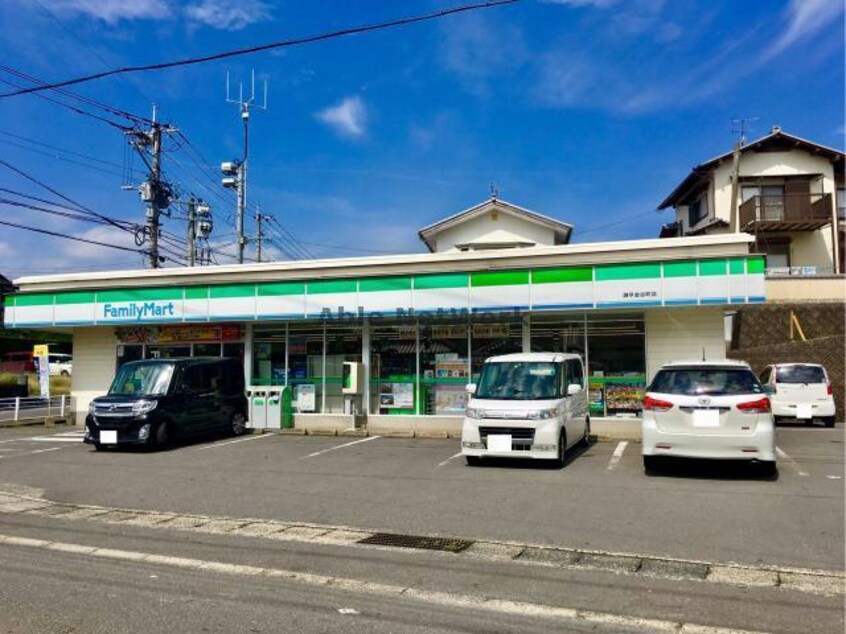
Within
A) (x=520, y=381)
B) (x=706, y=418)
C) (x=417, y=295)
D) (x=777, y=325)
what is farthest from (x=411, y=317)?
(x=777, y=325)

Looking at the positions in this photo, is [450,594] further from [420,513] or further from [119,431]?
[119,431]

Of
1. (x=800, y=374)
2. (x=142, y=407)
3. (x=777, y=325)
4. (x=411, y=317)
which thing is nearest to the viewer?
(x=142, y=407)

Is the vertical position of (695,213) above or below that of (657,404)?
above

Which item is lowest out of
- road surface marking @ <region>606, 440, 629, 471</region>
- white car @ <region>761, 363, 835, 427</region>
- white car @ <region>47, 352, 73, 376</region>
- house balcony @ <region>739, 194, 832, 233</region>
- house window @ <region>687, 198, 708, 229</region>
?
road surface marking @ <region>606, 440, 629, 471</region>

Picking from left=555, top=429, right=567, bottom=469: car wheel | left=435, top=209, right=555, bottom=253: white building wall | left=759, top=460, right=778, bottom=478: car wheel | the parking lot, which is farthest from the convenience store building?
left=435, top=209, right=555, bottom=253: white building wall

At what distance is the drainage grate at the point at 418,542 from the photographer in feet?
21.7

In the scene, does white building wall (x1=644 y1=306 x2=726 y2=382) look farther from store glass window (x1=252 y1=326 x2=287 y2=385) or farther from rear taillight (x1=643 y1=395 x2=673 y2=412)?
store glass window (x1=252 y1=326 x2=287 y2=385)

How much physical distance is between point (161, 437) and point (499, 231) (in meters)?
16.0

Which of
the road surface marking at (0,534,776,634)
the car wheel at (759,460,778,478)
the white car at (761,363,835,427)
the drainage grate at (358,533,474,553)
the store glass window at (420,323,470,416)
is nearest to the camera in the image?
the road surface marking at (0,534,776,634)

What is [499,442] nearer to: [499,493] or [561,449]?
[561,449]

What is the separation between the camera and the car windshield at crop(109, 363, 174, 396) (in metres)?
14.3

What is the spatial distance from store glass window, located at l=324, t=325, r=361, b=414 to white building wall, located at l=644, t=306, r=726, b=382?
277 inches

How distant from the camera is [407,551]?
649 centimetres

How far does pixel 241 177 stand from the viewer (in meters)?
31.4
